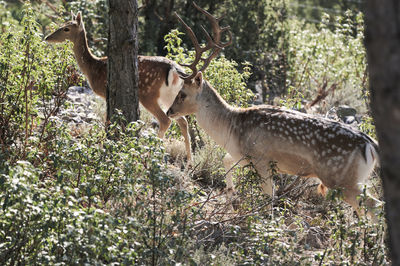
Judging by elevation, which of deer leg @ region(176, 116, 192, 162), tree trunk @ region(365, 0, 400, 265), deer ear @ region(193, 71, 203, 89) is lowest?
deer leg @ region(176, 116, 192, 162)

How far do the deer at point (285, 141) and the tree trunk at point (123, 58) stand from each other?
75 cm

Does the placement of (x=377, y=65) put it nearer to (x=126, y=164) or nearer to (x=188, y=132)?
(x=126, y=164)

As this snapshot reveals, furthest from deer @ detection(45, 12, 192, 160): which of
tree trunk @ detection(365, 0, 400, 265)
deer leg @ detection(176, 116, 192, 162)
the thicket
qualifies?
tree trunk @ detection(365, 0, 400, 265)

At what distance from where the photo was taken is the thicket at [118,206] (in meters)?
3.86

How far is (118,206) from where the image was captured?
15.6 feet

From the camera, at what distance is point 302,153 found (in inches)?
233

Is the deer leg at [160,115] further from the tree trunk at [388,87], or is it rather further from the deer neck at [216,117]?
the tree trunk at [388,87]

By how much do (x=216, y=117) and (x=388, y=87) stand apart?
4326mm

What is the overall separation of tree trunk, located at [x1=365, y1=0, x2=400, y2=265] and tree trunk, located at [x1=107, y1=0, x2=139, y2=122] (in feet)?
13.2

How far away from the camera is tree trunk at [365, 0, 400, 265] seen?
8.26ft

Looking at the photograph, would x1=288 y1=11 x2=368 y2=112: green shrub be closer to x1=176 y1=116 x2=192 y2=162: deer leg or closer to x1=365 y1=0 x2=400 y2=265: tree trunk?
x1=176 y1=116 x2=192 y2=162: deer leg

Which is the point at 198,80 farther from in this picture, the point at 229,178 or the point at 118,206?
the point at 118,206

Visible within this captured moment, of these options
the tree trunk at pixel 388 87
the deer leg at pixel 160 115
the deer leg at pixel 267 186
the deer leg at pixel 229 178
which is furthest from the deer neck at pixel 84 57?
the tree trunk at pixel 388 87

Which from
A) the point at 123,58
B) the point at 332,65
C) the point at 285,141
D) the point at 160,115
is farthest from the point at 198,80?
the point at 332,65
